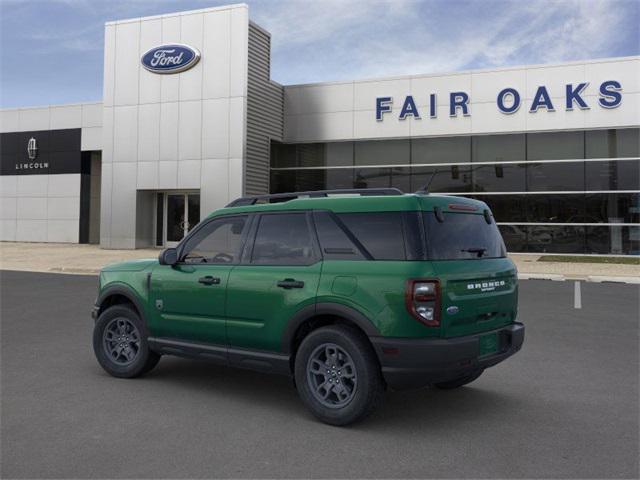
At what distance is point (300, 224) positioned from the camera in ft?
16.3

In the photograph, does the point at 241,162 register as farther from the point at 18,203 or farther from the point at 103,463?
the point at 103,463

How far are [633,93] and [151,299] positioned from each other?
70.6 ft

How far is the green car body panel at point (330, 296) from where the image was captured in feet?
13.9

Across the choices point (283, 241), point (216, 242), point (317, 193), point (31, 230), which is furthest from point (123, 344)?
point (31, 230)

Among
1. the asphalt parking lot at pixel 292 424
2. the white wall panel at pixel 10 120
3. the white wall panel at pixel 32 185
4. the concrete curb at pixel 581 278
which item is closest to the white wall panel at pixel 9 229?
the white wall panel at pixel 32 185

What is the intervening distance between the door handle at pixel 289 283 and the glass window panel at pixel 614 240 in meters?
20.4

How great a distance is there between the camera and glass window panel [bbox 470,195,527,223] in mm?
23188

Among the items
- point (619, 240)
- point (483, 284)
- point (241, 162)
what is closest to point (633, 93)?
point (619, 240)

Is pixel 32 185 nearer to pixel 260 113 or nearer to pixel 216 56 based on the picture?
pixel 216 56

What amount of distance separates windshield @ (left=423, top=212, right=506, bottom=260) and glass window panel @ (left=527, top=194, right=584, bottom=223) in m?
19.0

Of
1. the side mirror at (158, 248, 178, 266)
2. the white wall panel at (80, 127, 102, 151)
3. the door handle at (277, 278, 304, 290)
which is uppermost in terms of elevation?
the white wall panel at (80, 127, 102, 151)

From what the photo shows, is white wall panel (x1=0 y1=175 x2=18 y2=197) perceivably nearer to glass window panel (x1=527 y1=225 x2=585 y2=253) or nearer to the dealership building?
the dealership building

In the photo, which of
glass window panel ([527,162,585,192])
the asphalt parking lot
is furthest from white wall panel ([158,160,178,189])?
the asphalt parking lot

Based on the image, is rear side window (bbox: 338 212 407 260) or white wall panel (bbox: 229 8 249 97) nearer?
rear side window (bbox: 338 212 407 260)
